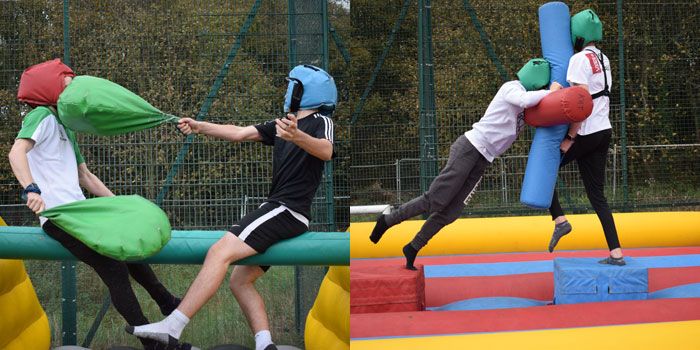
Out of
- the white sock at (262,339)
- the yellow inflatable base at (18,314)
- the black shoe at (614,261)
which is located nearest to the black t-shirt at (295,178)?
the white sock at (262,339)

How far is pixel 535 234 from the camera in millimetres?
3193

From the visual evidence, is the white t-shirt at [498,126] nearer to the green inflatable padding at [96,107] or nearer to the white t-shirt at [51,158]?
the green inflatable padding at [96,107]

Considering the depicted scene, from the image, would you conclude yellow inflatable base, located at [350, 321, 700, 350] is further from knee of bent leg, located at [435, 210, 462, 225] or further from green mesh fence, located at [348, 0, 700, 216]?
green mesh fence, located at [348, 0, 700, 216]

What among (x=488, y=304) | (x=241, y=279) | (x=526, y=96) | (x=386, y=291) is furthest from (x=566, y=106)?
(x=241, y=279)

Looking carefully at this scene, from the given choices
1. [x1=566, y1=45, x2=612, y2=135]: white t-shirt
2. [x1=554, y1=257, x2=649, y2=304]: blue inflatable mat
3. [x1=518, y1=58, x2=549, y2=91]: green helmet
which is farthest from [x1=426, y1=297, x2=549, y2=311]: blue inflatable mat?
[x1=518, y1=58, x2=549, y2=91]: green helmet

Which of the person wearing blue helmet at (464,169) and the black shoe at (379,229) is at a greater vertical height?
the person wearing blue helmet at (464,169)

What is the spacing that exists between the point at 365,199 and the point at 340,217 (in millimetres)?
255

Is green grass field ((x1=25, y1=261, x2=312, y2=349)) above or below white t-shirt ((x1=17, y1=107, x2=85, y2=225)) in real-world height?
below

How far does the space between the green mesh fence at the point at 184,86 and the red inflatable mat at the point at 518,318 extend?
0.56 m

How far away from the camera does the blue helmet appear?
206 centimetres

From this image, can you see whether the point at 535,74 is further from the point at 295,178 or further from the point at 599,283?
the point at 295,178

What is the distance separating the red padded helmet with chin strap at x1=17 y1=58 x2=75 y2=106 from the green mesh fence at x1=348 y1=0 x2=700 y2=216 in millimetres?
1171

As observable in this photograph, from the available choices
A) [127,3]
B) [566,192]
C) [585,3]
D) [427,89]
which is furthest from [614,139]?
[127,3]

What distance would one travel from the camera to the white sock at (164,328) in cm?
200
